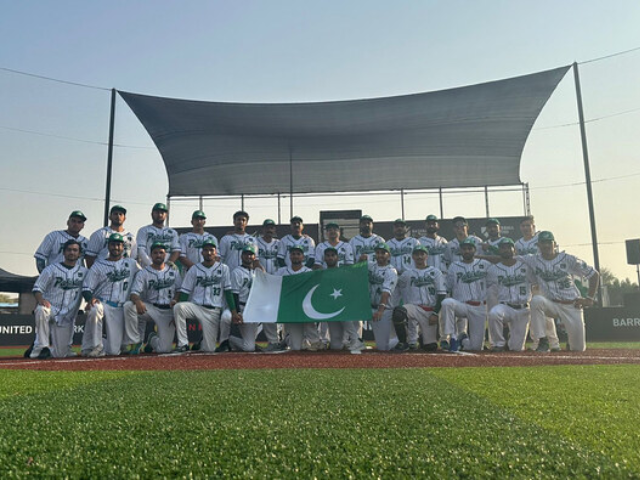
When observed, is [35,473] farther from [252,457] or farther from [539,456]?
[539,456]

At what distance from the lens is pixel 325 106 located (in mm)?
12930

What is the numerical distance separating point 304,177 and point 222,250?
260 inches

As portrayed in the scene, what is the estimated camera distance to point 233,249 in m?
8.06

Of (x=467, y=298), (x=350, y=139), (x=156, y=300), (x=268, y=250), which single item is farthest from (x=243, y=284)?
(x=350, y=139)

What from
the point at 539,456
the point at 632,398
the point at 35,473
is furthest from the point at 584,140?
the point at 35,473

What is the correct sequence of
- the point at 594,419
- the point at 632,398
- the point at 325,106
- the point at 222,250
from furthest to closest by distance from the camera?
the point at 325,106
the point at 222,250
the point at 632,398
the point at 594,419

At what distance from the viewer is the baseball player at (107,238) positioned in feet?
24.5

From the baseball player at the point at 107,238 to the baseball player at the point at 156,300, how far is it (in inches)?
20.1

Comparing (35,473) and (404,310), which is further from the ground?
(404,310)

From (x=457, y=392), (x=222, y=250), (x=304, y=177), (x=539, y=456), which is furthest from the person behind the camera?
(x=304, y=177)

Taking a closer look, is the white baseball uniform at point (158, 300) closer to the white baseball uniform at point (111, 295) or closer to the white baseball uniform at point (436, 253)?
the white baseball uniform at point (111, 295)

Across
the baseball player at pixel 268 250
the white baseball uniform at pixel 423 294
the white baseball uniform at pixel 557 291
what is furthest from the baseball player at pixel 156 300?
the white baseball uniform at pixel 557 291

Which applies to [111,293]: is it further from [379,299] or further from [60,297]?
[379,299]

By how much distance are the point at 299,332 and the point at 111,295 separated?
111 inches
